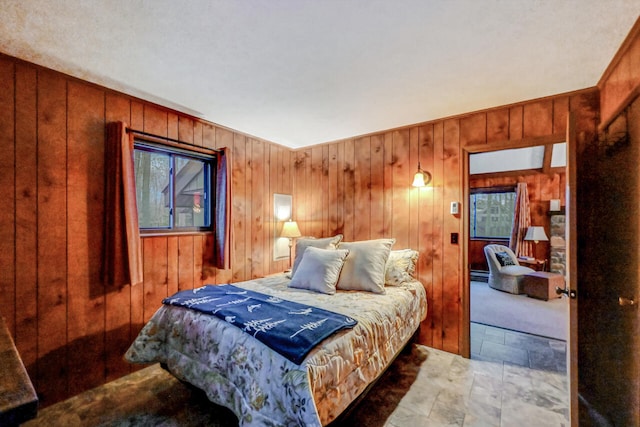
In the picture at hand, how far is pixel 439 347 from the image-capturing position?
2.79 metres

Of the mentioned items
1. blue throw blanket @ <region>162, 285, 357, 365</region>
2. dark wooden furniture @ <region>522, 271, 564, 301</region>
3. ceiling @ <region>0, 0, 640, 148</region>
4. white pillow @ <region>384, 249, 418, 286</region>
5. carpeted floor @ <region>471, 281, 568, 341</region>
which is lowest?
carpeted floor @ <region>471, 281, 568, 341</region>

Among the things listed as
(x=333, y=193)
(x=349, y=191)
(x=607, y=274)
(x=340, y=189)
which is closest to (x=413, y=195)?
(x=349, y=191)

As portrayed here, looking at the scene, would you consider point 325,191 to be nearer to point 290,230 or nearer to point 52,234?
point 290,230

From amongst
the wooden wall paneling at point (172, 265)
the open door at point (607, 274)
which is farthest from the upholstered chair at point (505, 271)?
the wooden wall paneling at point (172, 265)

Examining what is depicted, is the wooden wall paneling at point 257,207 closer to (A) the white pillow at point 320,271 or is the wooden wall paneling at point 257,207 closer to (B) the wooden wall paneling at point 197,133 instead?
(B) the wooden wall paneling at point 197,133

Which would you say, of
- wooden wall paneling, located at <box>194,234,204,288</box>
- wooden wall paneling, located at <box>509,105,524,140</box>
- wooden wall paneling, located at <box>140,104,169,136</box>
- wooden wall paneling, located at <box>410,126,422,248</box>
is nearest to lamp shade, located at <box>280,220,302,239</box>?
wooden wall paneling, located at <box>194,234,204,288</box>

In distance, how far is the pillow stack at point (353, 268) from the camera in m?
2.46

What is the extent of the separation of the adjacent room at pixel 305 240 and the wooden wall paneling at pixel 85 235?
12mm

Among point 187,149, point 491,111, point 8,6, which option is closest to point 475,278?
point 491,111

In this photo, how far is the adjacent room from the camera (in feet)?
4.80

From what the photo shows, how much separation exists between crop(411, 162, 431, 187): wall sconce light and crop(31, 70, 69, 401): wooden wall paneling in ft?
9.73

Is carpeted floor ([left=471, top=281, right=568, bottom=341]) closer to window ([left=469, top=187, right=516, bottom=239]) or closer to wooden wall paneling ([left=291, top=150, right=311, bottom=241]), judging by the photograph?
window ([left=469, top=187, right=516, bottom=239])

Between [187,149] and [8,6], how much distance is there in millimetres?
1448

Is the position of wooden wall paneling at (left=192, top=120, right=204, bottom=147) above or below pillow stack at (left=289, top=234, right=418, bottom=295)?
above
